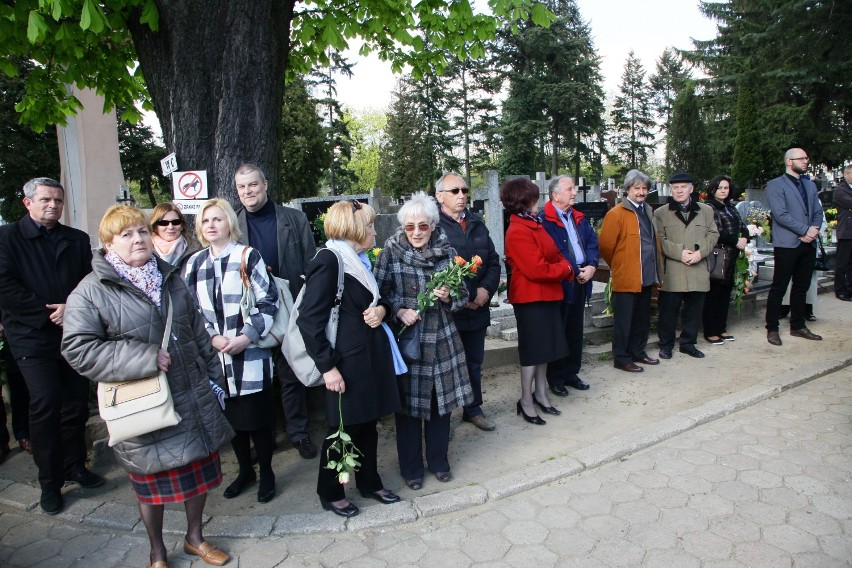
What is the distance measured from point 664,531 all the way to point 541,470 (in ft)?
2.94

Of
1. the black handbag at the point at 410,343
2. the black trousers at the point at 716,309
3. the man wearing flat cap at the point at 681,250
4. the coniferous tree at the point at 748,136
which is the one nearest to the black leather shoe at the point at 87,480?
the black handbag at the point at 410,343

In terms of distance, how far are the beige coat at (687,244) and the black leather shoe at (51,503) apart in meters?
5.66

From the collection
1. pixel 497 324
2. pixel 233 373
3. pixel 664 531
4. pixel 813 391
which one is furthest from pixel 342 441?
pixel 813 391

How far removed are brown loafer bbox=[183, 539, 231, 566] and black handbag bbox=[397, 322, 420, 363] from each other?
4.73 ft

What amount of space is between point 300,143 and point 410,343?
2587 cm

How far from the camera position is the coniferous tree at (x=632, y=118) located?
54125 mm

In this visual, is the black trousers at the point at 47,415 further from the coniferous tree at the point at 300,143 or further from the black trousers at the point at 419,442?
the coniferous tree at the point at 300,143

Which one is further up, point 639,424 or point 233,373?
point 233,373

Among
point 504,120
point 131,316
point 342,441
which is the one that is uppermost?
point 504,120

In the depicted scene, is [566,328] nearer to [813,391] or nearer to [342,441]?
[813,391]

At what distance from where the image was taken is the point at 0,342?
4332 millimetres

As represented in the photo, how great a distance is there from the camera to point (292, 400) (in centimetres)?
429

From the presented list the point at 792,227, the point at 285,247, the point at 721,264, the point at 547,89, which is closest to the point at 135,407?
the point at 285,247

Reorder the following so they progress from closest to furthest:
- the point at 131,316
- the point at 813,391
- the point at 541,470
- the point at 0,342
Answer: the point at 131,316 < the point at 541,470 < the point at 0,342 < the point at 813,391
